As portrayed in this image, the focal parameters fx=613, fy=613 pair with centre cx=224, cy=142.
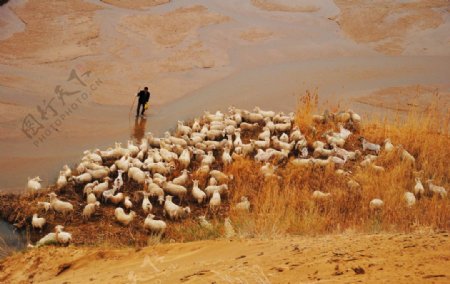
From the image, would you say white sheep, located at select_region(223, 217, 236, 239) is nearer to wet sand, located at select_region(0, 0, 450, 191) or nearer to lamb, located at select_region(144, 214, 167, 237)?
lamb, located at select_region(144, 214, 167, 237)

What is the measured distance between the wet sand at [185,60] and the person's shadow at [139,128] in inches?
4.3

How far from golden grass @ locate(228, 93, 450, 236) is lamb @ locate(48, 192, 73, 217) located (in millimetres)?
2282

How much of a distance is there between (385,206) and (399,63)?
33.8ft

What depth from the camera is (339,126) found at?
11.7 m

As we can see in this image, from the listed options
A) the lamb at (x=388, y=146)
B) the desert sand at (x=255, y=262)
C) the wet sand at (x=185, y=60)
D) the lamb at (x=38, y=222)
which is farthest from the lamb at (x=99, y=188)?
the lamb at (x=388, y=146)

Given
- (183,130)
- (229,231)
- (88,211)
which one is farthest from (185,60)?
(229,231)

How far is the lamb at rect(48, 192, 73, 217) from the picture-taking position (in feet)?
28.1

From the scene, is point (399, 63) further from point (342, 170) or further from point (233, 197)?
point (233, 197)

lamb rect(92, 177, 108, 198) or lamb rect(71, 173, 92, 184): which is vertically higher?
lamb rect(71, 173, 92, 184)

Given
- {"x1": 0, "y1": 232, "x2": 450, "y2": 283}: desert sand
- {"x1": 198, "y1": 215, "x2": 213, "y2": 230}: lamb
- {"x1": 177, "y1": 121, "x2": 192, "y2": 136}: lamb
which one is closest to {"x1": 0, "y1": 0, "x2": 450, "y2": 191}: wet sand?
{"x1": 177, "y1": 121, "x2": 192, "y2": 136}: lamb

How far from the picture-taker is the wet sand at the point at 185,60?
1236 centimetres

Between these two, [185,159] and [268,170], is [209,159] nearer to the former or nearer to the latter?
[185,159]

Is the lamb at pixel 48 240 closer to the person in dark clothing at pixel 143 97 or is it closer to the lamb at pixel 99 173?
the lamb at pixel 99 173

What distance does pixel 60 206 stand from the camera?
855 cm
